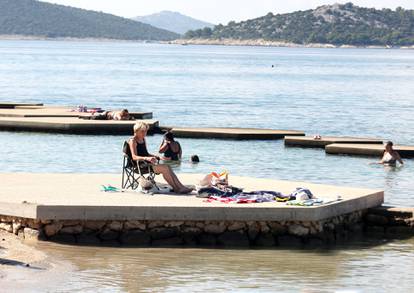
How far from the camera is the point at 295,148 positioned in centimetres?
3400

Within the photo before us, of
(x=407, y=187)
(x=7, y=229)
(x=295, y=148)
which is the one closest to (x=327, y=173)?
(x=407, y=187)

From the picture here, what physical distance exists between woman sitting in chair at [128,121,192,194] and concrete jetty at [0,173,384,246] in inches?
20.8

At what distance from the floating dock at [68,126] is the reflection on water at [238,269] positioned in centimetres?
1966

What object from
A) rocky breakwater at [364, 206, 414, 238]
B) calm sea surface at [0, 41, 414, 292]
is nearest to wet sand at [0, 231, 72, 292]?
calm sea surface at [0, 41, 414, 292]

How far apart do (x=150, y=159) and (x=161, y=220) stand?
148cm

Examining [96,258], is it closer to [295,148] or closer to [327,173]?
[327,173]

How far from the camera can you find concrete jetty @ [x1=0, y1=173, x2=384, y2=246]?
16.5 metres

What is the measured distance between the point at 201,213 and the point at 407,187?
32.7ft

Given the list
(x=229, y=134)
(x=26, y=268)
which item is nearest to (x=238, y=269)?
(x=26, y=268)

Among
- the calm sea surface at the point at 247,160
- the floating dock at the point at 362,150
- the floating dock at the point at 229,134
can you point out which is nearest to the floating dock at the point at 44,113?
the calm sea surface at the point at 247,160

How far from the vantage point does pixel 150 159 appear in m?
17.8

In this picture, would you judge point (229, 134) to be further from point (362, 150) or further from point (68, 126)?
point (362, 150)

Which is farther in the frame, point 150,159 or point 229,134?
point 229,134

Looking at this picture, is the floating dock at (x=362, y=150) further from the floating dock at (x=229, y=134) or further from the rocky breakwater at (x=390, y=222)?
the rocky breakwater at (x=390, y=222)
